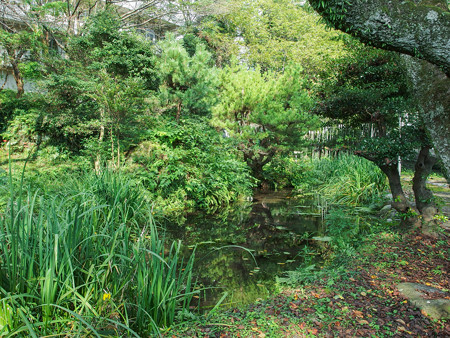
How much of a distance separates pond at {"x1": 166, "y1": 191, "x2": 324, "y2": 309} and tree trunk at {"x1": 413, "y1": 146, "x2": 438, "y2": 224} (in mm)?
1389

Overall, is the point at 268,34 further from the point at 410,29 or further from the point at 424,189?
the point at 410,29

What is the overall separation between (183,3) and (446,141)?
43.0 ft

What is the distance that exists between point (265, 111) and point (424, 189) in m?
4.46

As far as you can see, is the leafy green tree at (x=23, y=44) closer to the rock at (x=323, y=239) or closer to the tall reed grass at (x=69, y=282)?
the tall reed grass at (x=69, y=282)

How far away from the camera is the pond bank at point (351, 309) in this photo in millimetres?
1917

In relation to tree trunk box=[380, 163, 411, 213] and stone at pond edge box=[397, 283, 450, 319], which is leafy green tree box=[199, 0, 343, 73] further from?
stone at pond edge box=[397, 283, 450, 319]

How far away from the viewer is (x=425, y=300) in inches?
87.4

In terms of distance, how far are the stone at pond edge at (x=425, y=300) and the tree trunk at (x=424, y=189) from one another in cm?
168

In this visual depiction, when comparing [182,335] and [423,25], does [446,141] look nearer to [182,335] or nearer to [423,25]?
[423,25]

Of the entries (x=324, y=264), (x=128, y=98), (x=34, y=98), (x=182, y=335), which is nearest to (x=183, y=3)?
(x=34, y=98)

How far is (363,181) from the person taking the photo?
6844 mm

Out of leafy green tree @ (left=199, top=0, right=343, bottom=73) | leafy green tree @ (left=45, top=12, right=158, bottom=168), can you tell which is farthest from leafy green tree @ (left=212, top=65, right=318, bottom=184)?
leafy green tree @ (left=199, top=0, right=343, bottom=73)

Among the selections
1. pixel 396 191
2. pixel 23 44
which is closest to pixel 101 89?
pixel 23 44

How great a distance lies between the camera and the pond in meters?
2.86
